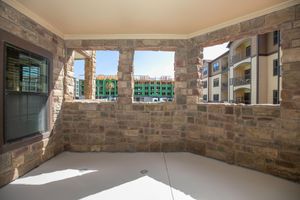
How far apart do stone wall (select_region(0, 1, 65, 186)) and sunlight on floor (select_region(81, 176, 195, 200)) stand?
1351 mm

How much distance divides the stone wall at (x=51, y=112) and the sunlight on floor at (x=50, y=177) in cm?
19

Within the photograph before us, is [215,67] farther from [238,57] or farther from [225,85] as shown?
[238,57]

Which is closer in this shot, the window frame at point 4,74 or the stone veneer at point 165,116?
the window frame at point 4,74

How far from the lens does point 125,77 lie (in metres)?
3.71

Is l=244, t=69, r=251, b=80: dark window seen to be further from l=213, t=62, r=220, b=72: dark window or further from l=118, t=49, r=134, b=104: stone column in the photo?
l=118, t=49, r=134, b=104: stone column

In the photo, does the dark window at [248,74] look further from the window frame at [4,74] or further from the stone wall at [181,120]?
the window frame at [4,74]

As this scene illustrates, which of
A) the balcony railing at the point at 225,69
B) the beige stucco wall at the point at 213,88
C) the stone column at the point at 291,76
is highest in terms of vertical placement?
the balcony railing at the point at 225,69

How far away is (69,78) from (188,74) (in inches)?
113

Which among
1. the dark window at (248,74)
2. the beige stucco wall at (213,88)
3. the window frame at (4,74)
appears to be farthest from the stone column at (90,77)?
the beige stucco wall at (213,88)

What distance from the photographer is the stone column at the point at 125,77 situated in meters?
3.69

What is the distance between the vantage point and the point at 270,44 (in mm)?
11109

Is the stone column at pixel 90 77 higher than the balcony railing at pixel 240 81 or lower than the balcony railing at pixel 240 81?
lower

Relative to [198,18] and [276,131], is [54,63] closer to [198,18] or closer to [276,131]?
[198,18]

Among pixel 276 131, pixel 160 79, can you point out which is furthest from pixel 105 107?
pixel 160 79
